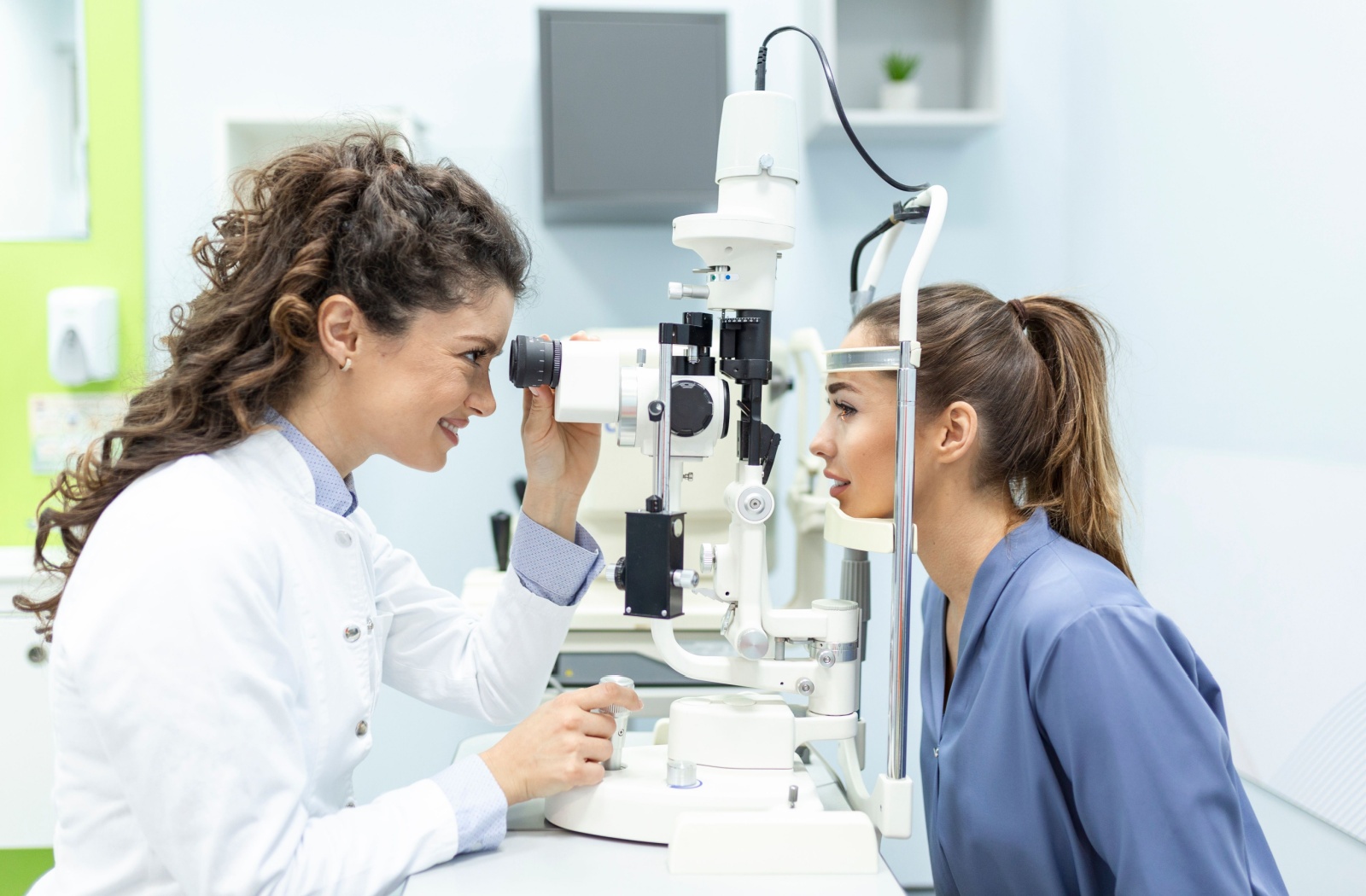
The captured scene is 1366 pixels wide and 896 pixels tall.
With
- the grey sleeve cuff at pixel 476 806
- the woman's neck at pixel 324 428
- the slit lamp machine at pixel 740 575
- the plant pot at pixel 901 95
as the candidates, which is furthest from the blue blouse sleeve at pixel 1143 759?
the plant pot at pixel 901 95

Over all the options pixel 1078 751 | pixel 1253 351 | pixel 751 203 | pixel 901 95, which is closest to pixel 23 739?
pixel 751 203

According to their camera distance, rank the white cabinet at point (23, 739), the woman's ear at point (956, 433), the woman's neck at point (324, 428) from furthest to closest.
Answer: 1. the white cabinet at point (23, 739)
2. the woman's ear at point (956, 433)
3. the woman's neck at point (324, 428)

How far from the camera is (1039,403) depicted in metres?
1.17

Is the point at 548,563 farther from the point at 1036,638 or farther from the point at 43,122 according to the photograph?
the point at 43,122

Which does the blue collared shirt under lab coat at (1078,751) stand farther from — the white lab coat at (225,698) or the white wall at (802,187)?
the white wall at (802,187)

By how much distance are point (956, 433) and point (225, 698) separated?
2.55 feet

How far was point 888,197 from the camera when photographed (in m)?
2.47

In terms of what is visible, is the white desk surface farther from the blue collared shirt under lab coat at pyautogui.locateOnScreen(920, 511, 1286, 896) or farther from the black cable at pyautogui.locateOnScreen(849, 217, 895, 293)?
the black cable at pyautogui.locateOnScreen(849, 217, 895, 293)

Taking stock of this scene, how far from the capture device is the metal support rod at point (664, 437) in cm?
94

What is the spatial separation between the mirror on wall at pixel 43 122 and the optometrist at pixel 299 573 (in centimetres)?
152

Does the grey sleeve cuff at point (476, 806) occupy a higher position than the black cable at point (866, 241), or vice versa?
the black cable at point (866, 241)

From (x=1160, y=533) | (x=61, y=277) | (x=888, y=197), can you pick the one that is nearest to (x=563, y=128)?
(x=888, y=197)

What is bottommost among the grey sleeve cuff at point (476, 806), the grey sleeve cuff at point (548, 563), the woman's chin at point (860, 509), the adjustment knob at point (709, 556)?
the grey sleeve cuff at point (476, 806)

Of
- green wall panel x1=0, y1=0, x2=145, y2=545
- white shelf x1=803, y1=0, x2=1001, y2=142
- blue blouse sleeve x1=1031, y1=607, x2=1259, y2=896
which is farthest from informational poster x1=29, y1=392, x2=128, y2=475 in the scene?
blue blouse sleeve x1=1031, y1=607, x2=1259, y2=896
